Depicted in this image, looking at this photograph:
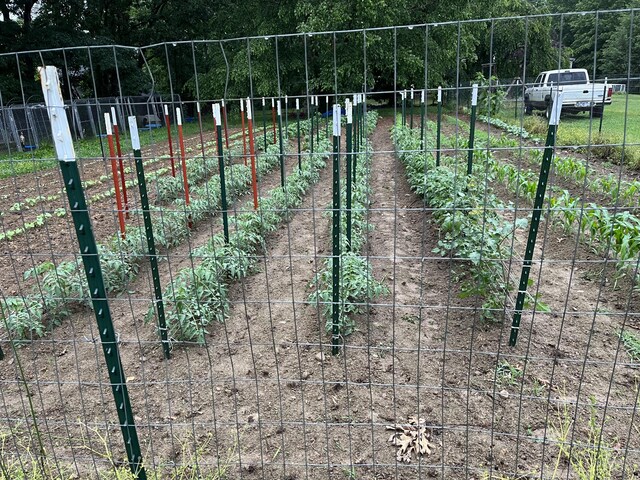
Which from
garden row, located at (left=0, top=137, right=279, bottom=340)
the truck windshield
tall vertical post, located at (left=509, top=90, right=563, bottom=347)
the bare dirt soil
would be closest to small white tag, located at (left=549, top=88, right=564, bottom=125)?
tall vertical post, located at (left=509, top=90, right=563, bottom=347)

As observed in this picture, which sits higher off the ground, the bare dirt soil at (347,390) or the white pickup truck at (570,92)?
the white pickup truck at (570,92)

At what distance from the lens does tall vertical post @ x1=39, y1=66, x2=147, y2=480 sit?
1.98 metres

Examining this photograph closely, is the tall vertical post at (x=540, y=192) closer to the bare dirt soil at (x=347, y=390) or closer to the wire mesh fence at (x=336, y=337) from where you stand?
the wire mesh fence at (x=336, y=337)

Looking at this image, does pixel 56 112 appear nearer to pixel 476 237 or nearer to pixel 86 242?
pixel 86 242

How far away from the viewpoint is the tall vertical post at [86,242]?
1.98 meters

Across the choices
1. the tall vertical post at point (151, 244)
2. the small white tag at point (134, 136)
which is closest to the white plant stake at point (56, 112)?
the tall vertical post at point (151, 244)

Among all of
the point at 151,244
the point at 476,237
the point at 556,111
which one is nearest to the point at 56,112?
the point at 151,244

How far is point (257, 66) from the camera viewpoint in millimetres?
18625

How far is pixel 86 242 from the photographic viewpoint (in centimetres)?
213

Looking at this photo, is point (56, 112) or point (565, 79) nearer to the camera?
point (56, 112)

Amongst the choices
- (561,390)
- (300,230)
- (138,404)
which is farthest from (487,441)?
(300,230)

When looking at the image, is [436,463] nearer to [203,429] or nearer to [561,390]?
[561,390]

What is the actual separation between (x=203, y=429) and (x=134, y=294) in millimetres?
2184

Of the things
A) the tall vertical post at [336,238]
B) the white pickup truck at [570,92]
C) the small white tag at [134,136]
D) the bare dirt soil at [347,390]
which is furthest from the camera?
the small white tag at [134,136]
